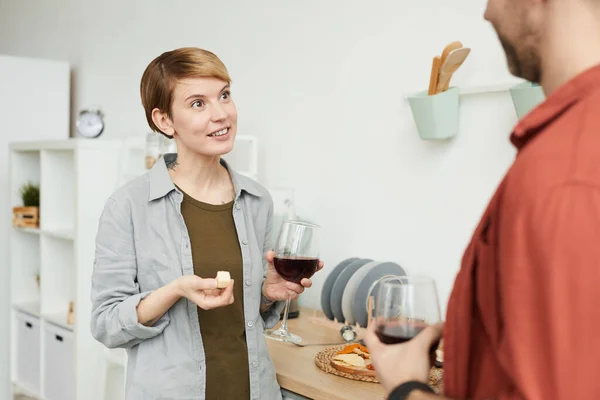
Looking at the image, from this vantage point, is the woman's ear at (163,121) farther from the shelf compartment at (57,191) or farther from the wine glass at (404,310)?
the shelf compartment at (57,191)

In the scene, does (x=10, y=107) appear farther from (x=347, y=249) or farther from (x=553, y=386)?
(x=553, y=386)

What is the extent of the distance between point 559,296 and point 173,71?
131 centimetres

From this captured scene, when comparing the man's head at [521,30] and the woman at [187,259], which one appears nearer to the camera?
the man's head at [521,30]

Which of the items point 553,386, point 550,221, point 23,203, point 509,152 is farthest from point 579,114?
point 23,203

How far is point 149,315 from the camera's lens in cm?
164

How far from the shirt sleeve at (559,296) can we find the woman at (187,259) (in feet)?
3.43

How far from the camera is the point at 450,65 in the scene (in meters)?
2.09

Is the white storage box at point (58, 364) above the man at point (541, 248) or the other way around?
the other way around

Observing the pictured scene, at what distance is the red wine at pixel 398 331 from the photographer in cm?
104

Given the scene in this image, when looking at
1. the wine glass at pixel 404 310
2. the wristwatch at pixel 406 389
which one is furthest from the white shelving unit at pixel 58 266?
the wristwatch at pixel 406 389

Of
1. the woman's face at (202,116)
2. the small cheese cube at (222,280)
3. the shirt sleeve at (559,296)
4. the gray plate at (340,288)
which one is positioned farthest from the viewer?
the gray plate at (340,288)

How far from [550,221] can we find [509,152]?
4.75 ft

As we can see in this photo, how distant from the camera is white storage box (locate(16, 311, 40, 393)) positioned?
3594 mm

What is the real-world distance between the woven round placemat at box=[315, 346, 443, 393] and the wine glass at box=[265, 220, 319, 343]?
0.32 meters
